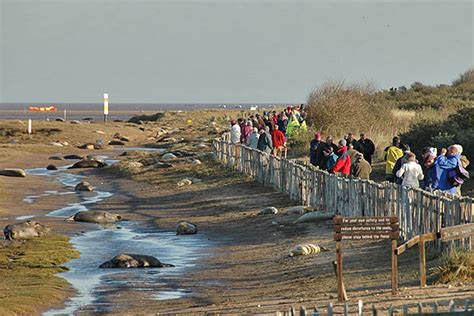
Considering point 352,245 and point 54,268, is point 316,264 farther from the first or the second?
point 54,268

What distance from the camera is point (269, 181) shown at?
33.2m

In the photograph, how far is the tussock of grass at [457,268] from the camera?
15386 millimetres

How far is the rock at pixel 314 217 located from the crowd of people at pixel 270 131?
33.1 feet

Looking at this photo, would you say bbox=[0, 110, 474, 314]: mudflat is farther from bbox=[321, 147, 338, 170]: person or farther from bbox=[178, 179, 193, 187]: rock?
bbox=[321, 147, 338, 170]: person

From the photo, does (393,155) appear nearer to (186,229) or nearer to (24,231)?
(186,229)

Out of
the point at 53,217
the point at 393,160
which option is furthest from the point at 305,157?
the point at 393,160

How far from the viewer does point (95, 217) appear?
96.3 feet

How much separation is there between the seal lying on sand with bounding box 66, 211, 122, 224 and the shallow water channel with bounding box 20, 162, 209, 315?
0.46 metres

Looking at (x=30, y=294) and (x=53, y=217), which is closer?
(x=30, y=294)

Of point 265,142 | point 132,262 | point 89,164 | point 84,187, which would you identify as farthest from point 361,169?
point 89,164

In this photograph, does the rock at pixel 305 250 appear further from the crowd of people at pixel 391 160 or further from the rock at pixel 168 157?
the rock at pixel 168 157

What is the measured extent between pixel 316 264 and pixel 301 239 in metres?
3.41

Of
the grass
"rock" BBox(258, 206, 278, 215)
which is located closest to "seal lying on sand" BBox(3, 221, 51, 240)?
the grass

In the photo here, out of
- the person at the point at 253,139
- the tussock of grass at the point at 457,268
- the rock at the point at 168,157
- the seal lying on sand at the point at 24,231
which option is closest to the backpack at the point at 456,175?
the tussock of grass at the point at 457,268
